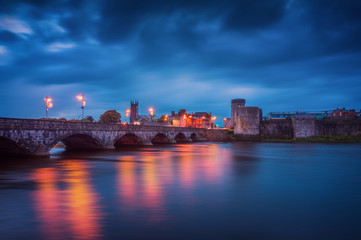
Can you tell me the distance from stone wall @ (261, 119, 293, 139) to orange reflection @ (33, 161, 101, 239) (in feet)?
153

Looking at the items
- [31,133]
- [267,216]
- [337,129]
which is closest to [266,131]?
[337,129]

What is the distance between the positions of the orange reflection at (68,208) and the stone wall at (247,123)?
42.6 metres

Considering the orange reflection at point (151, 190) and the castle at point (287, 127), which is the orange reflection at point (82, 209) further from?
the castle at point (287, 127)

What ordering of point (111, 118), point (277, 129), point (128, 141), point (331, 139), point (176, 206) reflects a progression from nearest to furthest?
point (176, 206) < point (128, 141) < point (331, 139) < point (277, 129) < point (111, 118)

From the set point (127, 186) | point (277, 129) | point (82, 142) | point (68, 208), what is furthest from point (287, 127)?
point (68, 208)

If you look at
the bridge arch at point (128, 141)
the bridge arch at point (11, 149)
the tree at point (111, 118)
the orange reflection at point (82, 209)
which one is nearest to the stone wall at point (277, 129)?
the bridge arch at point (128, 141)

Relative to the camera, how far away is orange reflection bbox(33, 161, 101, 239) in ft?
19.7

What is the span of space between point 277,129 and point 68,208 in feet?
166

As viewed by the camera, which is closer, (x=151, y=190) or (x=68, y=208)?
(x=68, y=208)

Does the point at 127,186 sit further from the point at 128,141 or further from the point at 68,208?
the point at 128,141

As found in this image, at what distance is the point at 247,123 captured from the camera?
170 feet

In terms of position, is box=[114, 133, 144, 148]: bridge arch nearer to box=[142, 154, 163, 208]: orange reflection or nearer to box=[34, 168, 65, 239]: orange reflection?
box=[142, 154, 163, 208]: orange reflection

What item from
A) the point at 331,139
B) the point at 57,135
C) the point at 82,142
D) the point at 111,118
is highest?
the point at 111,118

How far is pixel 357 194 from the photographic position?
9.73 meters
